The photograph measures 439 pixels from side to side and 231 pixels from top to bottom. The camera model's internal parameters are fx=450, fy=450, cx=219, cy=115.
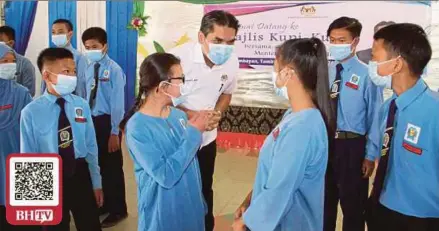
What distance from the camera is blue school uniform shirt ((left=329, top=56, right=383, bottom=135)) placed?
6.17ft

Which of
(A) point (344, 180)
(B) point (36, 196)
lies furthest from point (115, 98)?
(A) point (344, 180)

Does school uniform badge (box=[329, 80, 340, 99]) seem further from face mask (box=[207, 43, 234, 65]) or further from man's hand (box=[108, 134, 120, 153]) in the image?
man's hand (box=[108, 134, 120, 153])

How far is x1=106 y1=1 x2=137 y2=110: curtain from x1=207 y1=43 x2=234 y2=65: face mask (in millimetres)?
1879

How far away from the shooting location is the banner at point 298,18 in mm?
2893

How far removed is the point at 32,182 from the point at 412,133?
108 cm

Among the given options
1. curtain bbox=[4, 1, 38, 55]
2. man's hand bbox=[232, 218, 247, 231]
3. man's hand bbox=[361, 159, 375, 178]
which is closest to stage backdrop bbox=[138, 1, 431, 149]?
curtain bbox=[4, 1, 38, 55]

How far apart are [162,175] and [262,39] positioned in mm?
2274

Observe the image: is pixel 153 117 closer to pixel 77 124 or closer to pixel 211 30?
pixel 77 124

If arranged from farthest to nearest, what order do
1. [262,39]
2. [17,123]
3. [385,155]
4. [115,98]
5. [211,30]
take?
[262,39] < [115,98] < [17,123] < [211,30] < [385,155]

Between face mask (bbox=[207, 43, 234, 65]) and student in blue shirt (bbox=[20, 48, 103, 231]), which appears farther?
face mask (bbox=[207, 43, 234, 65])

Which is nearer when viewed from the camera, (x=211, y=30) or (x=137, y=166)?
(x=137, y=166)

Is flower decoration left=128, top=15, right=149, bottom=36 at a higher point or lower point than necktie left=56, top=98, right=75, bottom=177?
higher

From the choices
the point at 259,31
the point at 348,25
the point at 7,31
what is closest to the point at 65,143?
the point at 348,25

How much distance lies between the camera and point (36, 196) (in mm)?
1313
